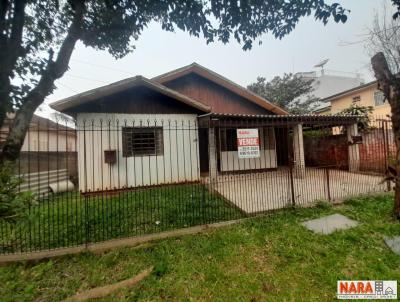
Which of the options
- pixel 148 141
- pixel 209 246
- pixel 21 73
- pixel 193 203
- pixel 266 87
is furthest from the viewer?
pixel 266 87

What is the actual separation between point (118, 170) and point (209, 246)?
5.18 meters

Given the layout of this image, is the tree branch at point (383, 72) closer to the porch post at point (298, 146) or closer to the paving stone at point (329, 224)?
the paving stone at point (329, 224)

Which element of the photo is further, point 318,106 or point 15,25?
point 318,106

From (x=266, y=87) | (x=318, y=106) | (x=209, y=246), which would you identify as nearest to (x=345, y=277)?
(x=209, y=246)

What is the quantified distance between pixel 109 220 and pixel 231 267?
9.89 ft

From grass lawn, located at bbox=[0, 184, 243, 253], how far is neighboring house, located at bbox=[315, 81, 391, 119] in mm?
16687

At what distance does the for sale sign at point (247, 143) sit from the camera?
526cm

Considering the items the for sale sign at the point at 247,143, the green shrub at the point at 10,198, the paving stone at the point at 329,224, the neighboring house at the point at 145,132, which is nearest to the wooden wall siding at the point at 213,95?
the neighboring house at the point at 145,132

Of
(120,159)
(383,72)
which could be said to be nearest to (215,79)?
(120,159)

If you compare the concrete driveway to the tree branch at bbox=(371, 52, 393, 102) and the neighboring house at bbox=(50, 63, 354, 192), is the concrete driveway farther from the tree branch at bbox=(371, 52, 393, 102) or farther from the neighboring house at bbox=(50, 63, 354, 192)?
the tree branch at bbox=(371, 52, 393, 102)

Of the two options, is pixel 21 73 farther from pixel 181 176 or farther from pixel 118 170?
pixel 181 176

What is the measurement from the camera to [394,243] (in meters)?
3.84

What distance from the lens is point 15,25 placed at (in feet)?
9.18

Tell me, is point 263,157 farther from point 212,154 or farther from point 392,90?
point 392,90
